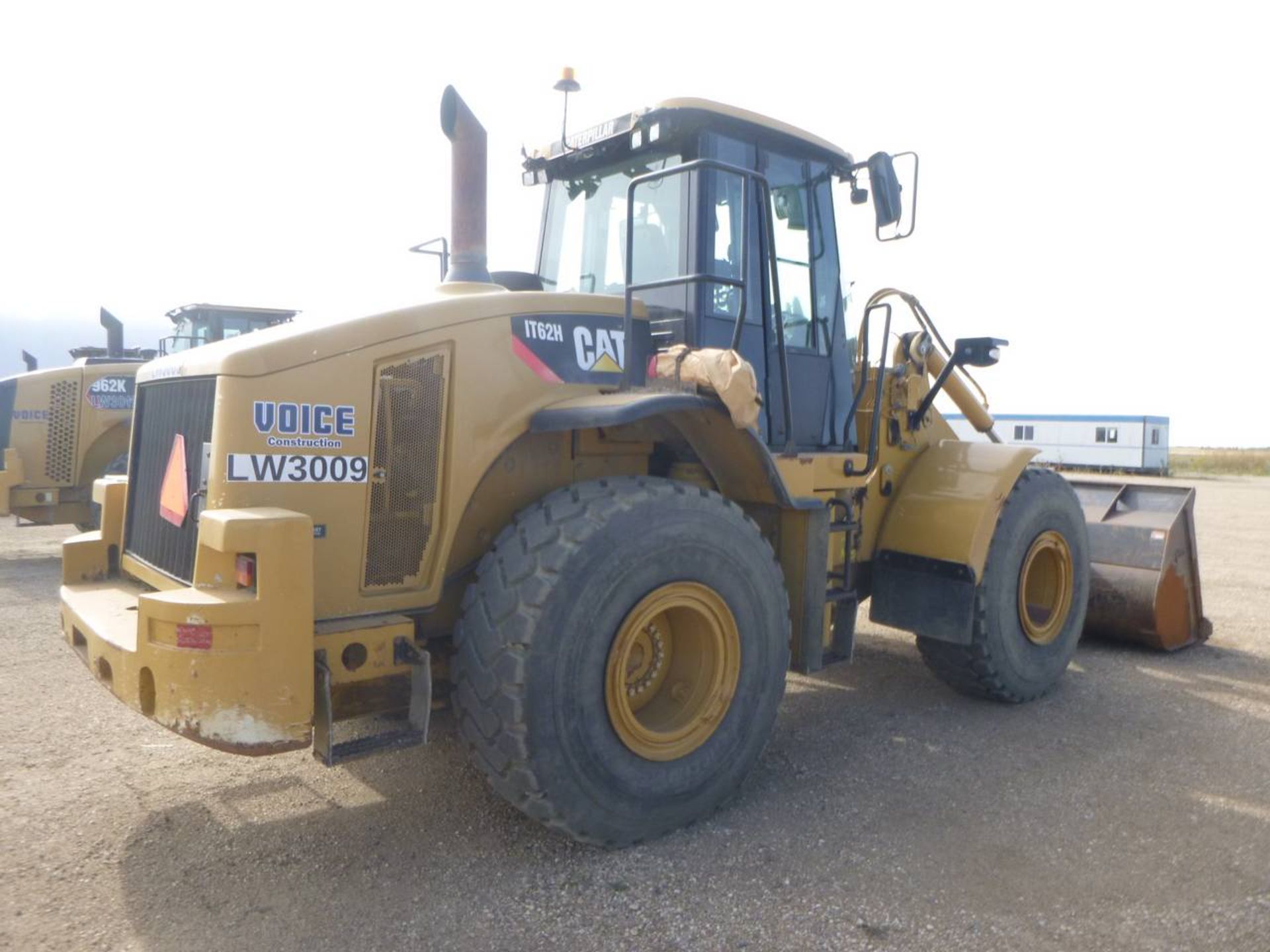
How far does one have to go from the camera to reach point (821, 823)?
147 inches

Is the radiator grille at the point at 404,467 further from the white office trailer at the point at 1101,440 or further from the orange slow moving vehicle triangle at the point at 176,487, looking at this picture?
the white office trailer at the point at 1101,440

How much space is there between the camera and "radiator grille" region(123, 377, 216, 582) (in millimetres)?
3465

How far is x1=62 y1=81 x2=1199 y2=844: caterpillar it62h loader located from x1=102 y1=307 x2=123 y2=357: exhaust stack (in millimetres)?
7745

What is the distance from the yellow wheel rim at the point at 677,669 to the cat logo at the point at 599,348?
934mm

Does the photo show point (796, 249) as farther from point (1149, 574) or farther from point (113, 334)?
point (113, 334)

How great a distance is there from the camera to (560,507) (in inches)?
133

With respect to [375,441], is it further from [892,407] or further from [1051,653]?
[1051,653]

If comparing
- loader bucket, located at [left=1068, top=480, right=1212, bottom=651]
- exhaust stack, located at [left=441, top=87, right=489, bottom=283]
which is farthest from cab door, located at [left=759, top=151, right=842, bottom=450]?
loader bucket, located at [left=1068, top=480, right=1212, bottom=651]

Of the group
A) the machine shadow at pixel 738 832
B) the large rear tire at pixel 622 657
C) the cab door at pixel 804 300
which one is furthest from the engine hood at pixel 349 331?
the machine shadow at pixel 738 832

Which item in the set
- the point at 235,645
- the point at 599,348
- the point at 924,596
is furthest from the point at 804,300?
the point at 235,645

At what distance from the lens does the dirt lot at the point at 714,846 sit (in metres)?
2.96

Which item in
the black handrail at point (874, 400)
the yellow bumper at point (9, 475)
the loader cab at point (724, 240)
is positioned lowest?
the yellow bumper at point (9, 475)

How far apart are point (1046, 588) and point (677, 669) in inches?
120


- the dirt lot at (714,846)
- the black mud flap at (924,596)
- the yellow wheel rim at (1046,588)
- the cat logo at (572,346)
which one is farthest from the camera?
the yellow wheel rim at (1046,588)
